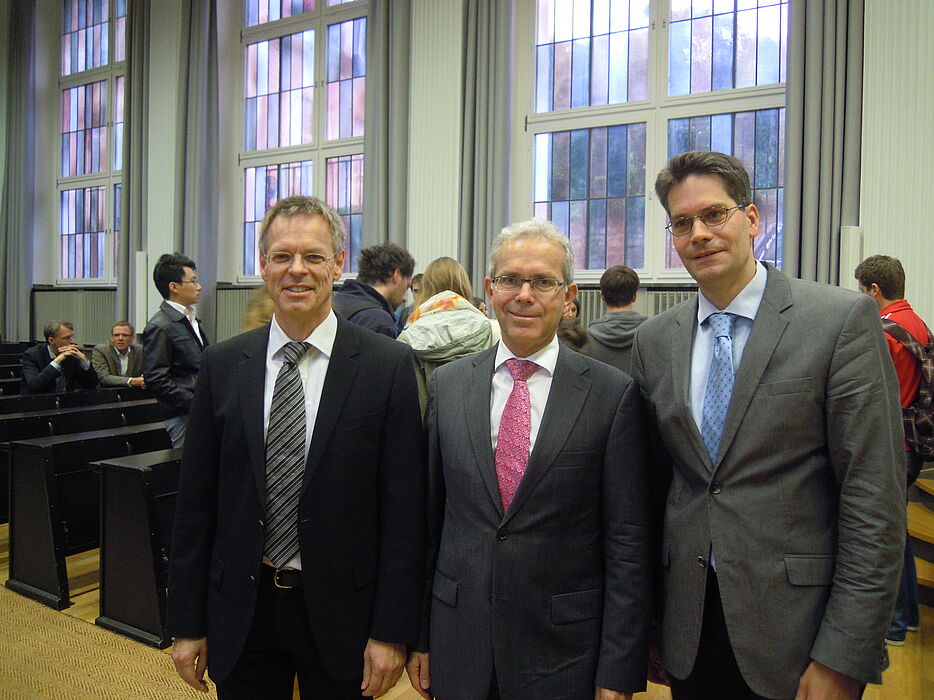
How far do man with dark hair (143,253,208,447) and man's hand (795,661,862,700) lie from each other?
295cm

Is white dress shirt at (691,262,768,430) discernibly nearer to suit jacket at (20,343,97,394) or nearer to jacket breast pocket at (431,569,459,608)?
jacket breast pocket at (431,569,459,608)

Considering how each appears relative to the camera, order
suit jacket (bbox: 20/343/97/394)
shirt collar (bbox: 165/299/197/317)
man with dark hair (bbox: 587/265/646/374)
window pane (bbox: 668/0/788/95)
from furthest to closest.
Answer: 1. suit jacket (bbox: 20/343/97/394)
2. window pane (bbox: 668/0/788/95)
3. shirt collar (bbox: 165/299/197/317)
4. man with dark hair (bbox: 587/265/646/374)

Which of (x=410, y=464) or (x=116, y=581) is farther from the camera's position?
(x=116, y=581)

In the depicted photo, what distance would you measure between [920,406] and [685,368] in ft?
7.16

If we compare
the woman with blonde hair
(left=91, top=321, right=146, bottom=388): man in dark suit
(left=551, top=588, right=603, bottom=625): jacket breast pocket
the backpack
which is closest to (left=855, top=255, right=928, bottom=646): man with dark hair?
the backpack

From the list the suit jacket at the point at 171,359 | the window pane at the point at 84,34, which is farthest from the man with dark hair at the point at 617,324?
the window pane at the point at 84,34

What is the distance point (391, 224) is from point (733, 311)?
497cm

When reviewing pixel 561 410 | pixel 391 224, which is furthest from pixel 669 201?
pixel 391 224

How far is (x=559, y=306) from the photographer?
139 cm

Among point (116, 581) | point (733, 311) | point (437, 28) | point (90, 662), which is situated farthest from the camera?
point (437, 28)

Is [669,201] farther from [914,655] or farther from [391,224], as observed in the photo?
[391,224]

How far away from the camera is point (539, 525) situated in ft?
4.19

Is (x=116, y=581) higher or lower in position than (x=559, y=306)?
lower

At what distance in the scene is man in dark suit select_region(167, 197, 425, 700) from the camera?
4.41 ft
